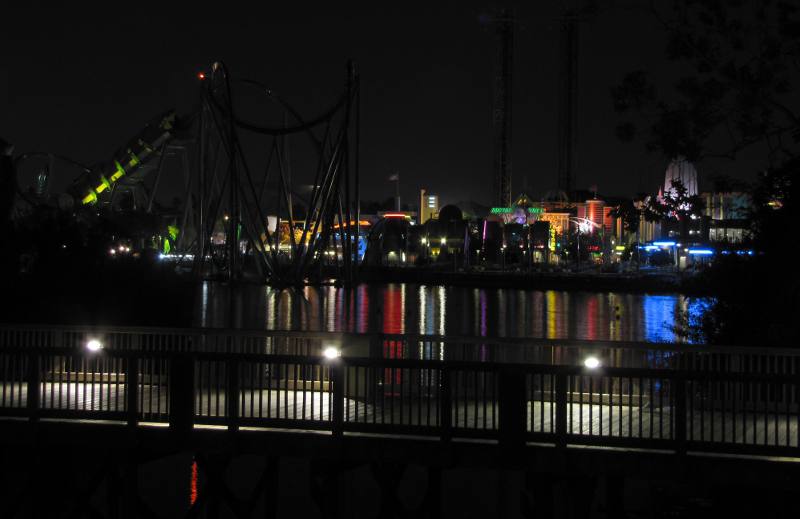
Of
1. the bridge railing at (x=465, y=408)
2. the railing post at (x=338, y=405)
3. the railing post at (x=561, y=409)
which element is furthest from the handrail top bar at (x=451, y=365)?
the railing post at (x=338, y=405)

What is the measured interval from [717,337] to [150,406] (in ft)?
52.4

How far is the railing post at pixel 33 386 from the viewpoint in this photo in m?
13.3

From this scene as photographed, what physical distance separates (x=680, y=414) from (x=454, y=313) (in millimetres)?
70866

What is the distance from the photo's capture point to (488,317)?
261 ft

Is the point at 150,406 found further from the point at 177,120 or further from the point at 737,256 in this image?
the point at 177,120

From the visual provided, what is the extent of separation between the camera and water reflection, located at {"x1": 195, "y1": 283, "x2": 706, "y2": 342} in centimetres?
6475

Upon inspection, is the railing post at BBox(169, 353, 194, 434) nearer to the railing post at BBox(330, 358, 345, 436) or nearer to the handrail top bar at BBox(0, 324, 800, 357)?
the railing post at BBox(330, 358, 345, 436)

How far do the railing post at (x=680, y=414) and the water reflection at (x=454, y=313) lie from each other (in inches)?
1439

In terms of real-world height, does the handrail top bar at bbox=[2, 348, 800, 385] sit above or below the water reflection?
above

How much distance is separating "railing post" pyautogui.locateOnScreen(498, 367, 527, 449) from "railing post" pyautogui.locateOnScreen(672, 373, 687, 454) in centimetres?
181

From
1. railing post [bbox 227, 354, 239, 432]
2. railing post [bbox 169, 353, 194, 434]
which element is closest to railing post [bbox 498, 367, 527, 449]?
railing post [bbox 227, 354, 239, 432]

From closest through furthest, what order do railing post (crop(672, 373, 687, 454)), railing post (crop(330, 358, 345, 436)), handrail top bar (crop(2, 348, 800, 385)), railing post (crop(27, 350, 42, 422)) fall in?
1. handrail top bar (crop(2, 348, 800, 385))
2. railing post (crop(672, 373, 687, 454))
3. railing post (crop(330, 358, 345, 436))
4. railing post (crop(27, 350, 42, 422))

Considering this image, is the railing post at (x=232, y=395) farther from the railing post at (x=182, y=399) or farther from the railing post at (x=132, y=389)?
the railing post at (x=132, y=389)

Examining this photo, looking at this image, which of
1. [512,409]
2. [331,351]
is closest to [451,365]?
[512,409]
